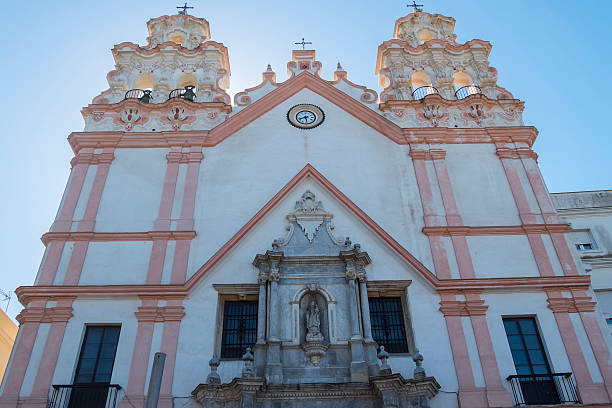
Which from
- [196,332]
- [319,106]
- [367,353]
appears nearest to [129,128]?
[319,106]

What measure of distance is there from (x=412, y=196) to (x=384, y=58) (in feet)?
24.7

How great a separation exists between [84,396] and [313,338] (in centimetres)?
580

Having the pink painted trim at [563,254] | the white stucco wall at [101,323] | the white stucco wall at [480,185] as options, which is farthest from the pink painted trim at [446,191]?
the white stucco wall at [101,323]

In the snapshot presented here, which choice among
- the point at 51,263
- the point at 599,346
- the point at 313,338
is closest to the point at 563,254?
the point at 599,346

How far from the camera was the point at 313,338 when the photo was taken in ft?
44.4

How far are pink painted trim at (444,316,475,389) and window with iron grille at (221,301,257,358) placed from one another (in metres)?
5.20

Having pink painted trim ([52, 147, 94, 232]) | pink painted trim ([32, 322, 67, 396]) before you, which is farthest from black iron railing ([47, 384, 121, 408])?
pink painted trim ([52, 147, 94, 232])

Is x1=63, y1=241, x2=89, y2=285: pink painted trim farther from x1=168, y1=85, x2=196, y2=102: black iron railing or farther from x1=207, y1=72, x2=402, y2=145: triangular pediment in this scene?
x1=168, y1=85, x2=196, y2=102: black iron railing

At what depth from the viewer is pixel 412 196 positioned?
17016 mm

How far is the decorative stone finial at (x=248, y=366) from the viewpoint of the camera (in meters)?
12.4

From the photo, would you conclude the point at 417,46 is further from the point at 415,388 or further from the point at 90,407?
the point at 90,407

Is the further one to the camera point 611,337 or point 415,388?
point 611,337

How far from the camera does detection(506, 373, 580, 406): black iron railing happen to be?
13.0 meters

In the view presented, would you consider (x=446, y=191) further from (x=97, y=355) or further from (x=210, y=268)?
(x=97, y=355)
